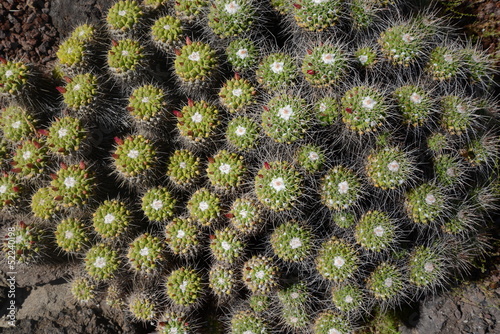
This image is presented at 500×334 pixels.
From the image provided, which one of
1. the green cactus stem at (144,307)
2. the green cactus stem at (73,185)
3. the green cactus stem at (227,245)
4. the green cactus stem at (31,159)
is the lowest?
the green cactus stem at (144,307)

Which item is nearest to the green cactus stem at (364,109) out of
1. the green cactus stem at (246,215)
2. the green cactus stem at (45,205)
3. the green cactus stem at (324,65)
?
the green cactus stem at (324,65)

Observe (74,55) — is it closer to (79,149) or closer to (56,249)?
(79,149)

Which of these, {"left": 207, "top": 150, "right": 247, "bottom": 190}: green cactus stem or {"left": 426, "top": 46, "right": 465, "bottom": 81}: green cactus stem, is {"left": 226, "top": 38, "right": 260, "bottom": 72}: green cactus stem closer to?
{"left": 207, "top": 150, "right": 247, "bottom": 190}: green cactus stem

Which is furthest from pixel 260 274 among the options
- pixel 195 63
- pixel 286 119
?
pixel 195 63

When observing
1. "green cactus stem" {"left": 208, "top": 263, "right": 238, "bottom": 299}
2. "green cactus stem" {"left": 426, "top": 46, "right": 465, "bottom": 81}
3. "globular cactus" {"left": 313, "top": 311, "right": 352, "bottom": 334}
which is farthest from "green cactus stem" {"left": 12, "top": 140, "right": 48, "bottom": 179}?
"green cactus stem" {"left": 426, "top": 46, "right": 465, "bottom": 81}

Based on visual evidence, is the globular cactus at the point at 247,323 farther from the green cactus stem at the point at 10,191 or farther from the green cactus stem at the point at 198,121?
the green cactus stem at the point at 10,191

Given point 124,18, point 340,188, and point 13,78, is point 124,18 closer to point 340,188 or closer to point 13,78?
point 13,78

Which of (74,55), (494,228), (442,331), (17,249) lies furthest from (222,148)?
(494,228)
